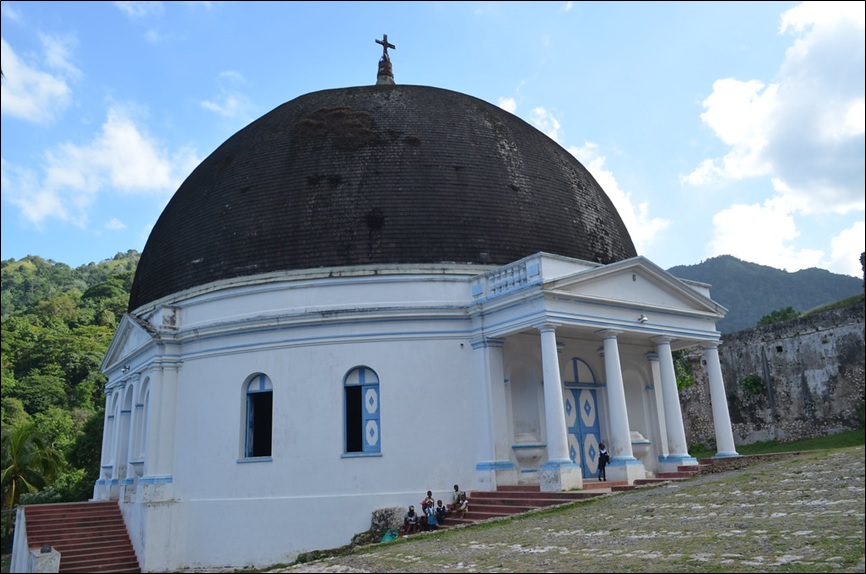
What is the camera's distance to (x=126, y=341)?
74.8 ft

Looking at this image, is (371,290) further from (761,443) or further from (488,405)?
(761,443)

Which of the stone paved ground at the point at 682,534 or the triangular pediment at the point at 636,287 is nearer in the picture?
the stone paved ground at the point at 682,534

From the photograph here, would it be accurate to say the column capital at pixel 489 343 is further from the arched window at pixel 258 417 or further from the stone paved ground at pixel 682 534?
the arched window at pixel 258 417

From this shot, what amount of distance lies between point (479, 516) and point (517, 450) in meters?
2.66

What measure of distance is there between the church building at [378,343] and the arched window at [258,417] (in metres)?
0.05

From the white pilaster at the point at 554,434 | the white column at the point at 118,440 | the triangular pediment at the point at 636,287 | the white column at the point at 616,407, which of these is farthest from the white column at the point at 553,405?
the white column at the point at 118,440

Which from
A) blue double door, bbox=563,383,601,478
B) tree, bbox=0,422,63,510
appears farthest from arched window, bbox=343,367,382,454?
tree, bbox=0,422,63,510

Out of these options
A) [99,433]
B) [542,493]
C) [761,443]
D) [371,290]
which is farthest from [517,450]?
[99,433]

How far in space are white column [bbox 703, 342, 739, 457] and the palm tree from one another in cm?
2829

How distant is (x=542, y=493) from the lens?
50.3 ft

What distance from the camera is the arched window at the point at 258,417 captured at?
18.7 meters

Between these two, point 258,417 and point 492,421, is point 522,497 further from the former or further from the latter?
point 258,417

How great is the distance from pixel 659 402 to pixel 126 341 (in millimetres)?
16486

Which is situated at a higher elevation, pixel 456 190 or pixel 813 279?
pixel 813 279
